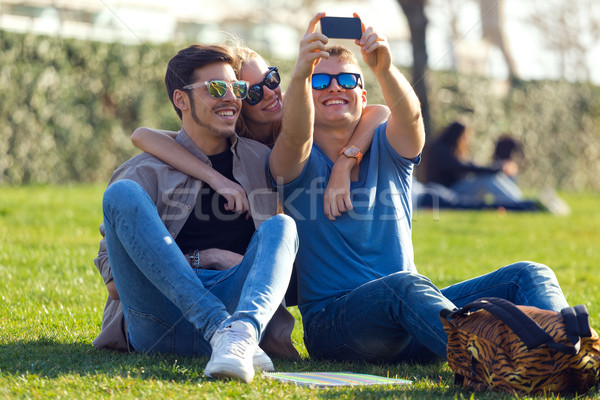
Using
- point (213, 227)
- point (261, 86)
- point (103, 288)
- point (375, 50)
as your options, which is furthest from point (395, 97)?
point (103, 288)

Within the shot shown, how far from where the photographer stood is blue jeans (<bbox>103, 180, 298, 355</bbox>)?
316cm

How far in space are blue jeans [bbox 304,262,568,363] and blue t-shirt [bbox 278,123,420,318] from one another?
157mm

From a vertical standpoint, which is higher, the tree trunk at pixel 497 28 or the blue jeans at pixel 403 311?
the tree trunk at pixel 497 28

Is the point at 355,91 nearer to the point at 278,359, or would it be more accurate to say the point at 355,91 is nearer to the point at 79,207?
the point at 278,359

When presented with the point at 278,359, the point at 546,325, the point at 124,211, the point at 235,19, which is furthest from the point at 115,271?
the point at 235,19

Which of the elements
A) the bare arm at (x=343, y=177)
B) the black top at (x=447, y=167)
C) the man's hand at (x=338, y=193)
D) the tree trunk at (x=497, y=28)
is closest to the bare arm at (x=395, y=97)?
the bare arm at (x=343, y=177)

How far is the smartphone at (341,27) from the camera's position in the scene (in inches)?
139

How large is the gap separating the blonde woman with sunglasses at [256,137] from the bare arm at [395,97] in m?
0.22

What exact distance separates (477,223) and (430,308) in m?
8.02

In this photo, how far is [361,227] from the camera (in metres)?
3.67

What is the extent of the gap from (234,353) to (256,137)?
157 centimetres

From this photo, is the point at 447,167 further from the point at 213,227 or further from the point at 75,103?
the point at 213,227

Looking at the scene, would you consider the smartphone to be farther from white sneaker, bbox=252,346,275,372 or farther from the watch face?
white sneaker, bbox=252,346,275,372

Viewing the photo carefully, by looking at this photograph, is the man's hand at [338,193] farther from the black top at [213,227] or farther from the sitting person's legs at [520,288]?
the sitting person's legs at [520,288]
